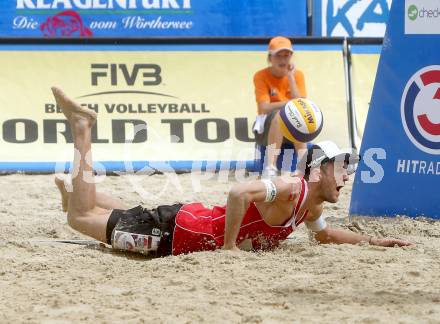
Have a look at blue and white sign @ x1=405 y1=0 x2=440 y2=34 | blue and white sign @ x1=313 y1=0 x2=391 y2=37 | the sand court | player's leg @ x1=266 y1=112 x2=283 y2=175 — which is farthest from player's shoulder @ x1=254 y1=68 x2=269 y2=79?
the sand court

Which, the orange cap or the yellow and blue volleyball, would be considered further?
the orange cap

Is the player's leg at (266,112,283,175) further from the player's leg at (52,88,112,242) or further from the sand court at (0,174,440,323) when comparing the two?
the player's leg at (52,88,112,242)

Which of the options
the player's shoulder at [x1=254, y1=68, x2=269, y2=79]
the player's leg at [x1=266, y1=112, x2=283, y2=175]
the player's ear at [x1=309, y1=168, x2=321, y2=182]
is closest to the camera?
the player's ear at [x1=309, y1=168, x2=321, y2=182]

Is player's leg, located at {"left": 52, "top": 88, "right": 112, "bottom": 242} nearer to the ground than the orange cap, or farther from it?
nearer to the ground

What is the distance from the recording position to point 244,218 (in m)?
5.49

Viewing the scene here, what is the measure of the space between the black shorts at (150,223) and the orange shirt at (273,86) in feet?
12.2

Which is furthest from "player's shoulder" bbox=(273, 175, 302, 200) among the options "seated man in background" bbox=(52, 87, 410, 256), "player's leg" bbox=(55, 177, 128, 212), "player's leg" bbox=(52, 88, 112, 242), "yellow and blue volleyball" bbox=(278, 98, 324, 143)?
"yellow and blue volleyball" bbox=(278, 98, 324, 143)

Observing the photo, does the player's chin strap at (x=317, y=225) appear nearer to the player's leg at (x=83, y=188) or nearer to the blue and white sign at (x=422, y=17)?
the player's leg at (x=83, y=188)

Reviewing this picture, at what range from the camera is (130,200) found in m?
7.88

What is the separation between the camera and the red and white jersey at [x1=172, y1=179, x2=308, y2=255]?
18.0ft

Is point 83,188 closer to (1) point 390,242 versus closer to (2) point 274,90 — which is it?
(1) point 390,242

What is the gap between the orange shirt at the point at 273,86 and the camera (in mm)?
9312

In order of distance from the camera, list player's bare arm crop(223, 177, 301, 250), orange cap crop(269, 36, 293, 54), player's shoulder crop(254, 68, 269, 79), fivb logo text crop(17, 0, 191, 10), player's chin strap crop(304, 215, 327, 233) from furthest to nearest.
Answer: fivb logo text crop(17, 0, 191, 10) < player's shoulder crop(254, 68, 269, 79) < orange cap crop(269, 36, 293, 54) < player's chin strap crop(304, 215, 327, 233) < player's bare arm crop(223, 177, 301, 250)

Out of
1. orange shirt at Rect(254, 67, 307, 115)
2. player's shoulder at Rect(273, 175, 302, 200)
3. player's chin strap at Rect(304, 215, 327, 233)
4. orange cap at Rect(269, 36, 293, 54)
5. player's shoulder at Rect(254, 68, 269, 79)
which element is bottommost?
player's chin strap at Rect(304, 215, 327, 233)
